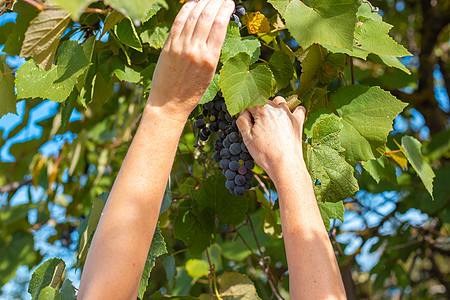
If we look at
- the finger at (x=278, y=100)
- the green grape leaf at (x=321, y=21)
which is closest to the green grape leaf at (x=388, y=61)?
the green grape leaf at (x=321, y=21)

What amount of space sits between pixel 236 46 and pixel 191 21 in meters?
0.26

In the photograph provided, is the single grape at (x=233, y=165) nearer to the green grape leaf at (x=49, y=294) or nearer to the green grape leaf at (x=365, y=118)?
the green grape leaf at (x=365, y=118)

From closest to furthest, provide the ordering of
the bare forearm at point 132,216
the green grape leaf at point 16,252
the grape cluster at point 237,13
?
the bare forearm at point 132,216 < the grape cluster at point 237,13 < the green grape leaf at point 16,252

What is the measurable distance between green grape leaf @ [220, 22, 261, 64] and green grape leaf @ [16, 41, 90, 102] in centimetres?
36

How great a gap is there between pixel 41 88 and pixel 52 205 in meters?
1.89

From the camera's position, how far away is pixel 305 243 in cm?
99

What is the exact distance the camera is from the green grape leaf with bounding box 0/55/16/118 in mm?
1283

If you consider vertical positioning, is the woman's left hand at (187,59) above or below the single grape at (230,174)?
above

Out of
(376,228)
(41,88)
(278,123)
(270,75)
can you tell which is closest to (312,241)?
(278,123)

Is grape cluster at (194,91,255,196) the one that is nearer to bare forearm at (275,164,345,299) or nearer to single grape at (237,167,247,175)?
single grape at (237,167,247,175)

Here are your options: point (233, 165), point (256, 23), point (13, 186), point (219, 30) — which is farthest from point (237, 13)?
point (13, 186)

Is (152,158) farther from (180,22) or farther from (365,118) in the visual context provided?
(365,118)

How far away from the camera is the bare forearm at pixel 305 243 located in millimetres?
944

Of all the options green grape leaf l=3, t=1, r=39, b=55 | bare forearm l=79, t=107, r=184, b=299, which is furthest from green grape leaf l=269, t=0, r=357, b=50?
green grape leaf l=3, t=1, r=39, b=55
